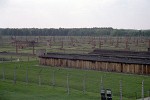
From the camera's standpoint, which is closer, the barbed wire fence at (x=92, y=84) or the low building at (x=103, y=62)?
the barbed wire fence at (x=92, y=84)

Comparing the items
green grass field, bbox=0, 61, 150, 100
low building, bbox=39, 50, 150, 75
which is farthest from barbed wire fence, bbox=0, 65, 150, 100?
low building, bbox=39, 50, 150, 75

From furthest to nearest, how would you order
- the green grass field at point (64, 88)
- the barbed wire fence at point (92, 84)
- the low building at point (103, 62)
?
1. the low building at point (103, 62)
2. the barbed wire fence at point (92, 84)
3. the green grass field at point (64, 88)

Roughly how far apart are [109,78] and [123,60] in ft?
20.5

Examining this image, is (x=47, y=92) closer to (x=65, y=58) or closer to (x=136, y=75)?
(x=136, y=75)

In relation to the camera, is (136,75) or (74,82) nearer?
(74,82)

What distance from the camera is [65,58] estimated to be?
157ft

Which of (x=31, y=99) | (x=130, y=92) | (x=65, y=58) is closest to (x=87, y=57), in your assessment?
(x=65, y=58)

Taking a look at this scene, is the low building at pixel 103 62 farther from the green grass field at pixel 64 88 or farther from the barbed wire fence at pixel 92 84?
the barbed wire fence at pixel 92 84

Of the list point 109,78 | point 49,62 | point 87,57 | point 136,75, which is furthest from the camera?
point 49,62

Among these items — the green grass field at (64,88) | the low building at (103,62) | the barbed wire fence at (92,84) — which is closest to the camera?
the green grass field at (64,88)

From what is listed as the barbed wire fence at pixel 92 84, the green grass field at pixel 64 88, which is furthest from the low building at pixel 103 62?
the barbed wire fence at pixel 92 84

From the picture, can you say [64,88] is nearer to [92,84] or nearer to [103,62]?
[92,84]

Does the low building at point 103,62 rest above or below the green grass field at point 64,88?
above

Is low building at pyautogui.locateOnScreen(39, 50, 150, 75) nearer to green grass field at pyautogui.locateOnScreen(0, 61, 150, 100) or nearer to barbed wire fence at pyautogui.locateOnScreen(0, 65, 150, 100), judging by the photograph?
green grass field at pyautogui.locateOnScreen(0, 61, 150, 100)
